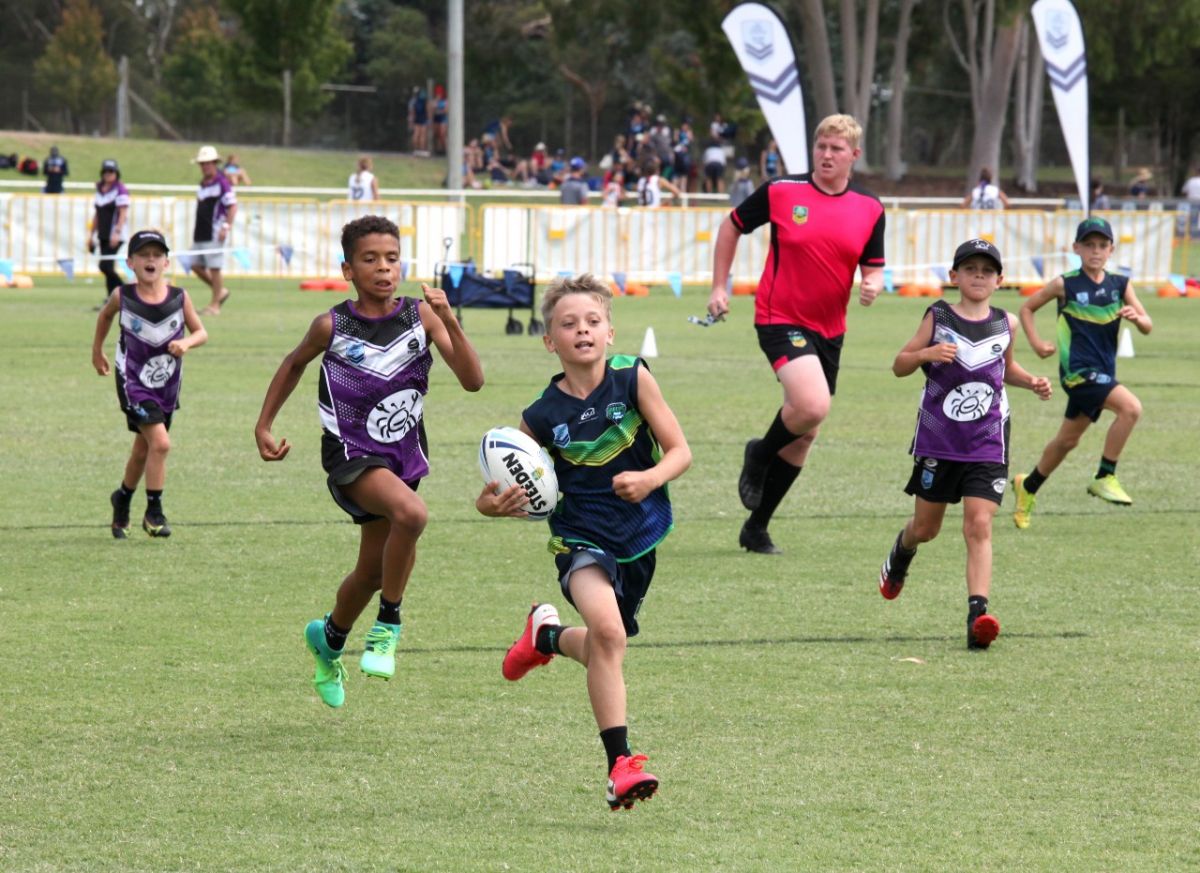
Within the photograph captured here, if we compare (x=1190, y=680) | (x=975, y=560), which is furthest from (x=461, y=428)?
(x=1190, y=680)

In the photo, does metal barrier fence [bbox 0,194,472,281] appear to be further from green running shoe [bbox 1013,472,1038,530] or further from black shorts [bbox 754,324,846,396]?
black shorts [bbox 754,324,846,396]

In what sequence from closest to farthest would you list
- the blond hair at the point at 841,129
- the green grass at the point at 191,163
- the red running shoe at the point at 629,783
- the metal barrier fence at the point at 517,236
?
the red running shoe at the point at 629,783, the blond hair at the point at 841,129, the metal barrier fence at the point at 517,236, the green grass at the point at 191,163

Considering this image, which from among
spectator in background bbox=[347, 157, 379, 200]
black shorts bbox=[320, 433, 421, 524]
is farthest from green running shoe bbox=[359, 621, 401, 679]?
spectator in background bbox=[347, 157, 379, 200]

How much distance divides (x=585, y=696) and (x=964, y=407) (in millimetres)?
2170

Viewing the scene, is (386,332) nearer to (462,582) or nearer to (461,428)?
(462,582)

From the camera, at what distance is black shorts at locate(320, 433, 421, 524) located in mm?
6266

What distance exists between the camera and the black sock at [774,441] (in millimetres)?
9484

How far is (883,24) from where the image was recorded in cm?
6781

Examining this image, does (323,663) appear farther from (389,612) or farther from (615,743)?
(615,743)

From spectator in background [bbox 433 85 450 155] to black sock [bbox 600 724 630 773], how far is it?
56.5m

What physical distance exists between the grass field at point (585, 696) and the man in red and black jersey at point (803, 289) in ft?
1.40

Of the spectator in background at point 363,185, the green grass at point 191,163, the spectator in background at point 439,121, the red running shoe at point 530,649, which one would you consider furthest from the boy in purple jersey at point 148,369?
the spectator in background at point 439,121

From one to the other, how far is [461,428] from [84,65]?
55.8 meters

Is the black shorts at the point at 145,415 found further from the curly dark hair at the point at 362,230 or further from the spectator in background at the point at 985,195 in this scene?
the spectator in background at the point at 985,195
